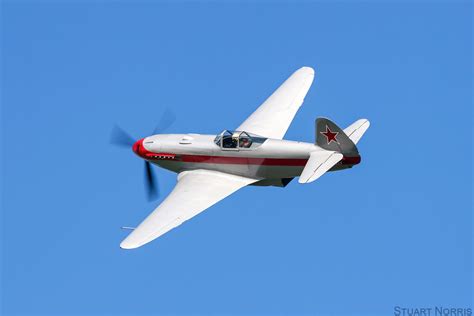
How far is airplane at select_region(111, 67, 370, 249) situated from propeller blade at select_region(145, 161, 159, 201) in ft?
0.09

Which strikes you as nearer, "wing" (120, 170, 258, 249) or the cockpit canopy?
"wing" (120, 170, 258, 249)

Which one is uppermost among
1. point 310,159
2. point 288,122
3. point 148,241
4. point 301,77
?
point 301,77

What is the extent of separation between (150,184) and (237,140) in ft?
9.31

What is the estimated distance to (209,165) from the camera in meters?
28.1

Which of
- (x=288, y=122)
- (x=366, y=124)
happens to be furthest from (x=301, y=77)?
(x=366, y=124)

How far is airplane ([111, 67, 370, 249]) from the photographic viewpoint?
26.2 meters

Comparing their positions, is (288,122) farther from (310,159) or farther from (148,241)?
(148,241)

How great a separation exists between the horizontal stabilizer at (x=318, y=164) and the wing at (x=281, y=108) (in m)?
3.62

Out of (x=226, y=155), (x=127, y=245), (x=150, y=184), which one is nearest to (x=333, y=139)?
(x=226, y=155)

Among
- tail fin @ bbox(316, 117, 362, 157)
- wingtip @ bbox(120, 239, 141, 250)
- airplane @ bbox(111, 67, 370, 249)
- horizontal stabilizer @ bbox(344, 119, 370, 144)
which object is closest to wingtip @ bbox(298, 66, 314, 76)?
airplane @ bbox(111, 67, 370, 249)

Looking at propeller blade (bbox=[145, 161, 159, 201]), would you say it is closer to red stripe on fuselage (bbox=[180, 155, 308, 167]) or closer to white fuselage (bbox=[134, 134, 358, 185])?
white fuselage (bbox=[134, 134, 358, 185])

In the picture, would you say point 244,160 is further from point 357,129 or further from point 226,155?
point 357,129

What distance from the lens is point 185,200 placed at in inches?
1061

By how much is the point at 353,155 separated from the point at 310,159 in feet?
3.63
